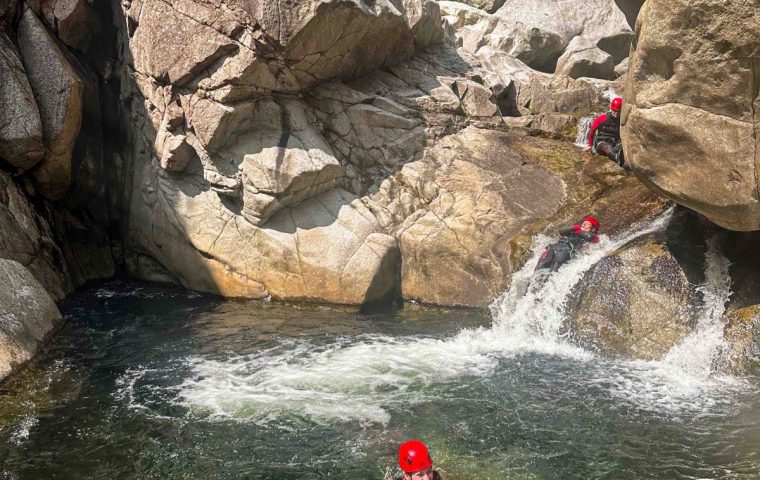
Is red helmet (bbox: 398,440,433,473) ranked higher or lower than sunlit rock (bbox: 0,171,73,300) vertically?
lower

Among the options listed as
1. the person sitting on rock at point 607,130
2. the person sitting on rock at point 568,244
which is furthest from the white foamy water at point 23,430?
the person sitting on rock at point 607,130

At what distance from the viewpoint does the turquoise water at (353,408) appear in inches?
410

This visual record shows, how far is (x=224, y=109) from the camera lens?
61.3 feet

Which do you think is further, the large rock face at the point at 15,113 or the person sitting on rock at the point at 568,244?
the large rock face at the point at 15,113

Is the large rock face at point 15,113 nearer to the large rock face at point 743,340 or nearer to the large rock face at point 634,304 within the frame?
the large rock face at point 634,304

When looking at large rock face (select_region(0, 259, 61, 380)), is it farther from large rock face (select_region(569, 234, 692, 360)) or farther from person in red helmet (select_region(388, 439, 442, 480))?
large rock face (select_region(569, 234, 692, 360))

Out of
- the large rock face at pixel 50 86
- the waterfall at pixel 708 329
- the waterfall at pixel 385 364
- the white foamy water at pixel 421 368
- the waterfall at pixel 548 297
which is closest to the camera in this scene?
the white foamy water at pixel 421 368

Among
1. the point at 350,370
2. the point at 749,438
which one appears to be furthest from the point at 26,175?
the point at 749,438

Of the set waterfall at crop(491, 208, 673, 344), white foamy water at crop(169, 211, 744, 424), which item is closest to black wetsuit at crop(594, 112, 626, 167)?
waterfall at crop(491, 208, 673, 344)

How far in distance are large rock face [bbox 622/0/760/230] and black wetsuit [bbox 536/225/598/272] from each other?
3.93 metres

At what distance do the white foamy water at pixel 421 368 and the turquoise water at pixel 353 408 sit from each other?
6 cm

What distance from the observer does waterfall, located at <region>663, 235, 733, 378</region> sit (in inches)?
544

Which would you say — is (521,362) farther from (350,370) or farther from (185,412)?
(185,412)

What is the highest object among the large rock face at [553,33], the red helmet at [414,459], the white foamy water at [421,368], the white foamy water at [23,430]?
the large rock face at [553,33]
